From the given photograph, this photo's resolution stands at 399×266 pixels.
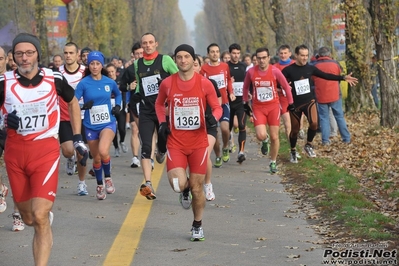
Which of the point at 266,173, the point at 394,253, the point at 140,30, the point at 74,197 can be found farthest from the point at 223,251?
the point at 140,30

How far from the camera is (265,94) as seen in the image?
1384 cm

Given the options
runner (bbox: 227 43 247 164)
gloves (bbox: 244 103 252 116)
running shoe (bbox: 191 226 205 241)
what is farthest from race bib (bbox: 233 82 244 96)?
running shoe (bbox: 191 226 205 241)

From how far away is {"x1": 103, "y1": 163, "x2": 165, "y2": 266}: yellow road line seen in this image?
7.74 m

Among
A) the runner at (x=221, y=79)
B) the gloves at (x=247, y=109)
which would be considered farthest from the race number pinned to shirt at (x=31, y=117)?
the gloves at (x=247, y=109)

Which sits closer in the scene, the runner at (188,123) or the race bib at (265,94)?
the runner at (188,123)

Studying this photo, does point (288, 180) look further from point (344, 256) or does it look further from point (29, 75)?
point (29, 75)

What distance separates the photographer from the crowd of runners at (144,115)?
23.2ft

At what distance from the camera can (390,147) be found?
15203 mm

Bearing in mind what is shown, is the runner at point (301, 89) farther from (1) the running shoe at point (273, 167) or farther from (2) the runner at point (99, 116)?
(2) the runner at point (99, 116)

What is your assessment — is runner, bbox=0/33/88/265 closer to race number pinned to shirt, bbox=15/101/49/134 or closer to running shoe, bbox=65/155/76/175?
race number pinned to shirt, bbox=15/101/49/134

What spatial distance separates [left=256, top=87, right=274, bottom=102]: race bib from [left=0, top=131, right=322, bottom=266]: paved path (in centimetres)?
150

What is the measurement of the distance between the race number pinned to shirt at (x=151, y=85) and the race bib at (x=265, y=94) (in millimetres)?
2560

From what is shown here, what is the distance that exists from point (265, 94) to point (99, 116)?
3.25 meters

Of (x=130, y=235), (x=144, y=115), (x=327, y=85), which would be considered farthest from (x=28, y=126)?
(x=327, y=85)
